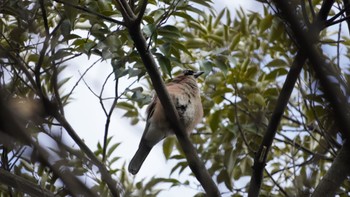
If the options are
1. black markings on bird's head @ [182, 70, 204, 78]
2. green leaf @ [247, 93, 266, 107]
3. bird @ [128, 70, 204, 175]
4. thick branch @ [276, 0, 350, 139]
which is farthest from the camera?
black markings on bird's head @ [182, 70, 204, 78]

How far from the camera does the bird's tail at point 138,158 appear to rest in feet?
15.4

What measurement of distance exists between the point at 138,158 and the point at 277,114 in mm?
2084

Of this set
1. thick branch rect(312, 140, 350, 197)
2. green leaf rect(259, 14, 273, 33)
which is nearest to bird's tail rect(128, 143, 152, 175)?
green leaf rect(259, 14, 273, 33)

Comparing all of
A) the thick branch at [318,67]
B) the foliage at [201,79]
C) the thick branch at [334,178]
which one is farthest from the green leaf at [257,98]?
the thick branch at [318,67]

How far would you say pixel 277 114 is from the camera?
117 inches

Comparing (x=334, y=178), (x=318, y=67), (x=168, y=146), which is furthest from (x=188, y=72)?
(x=318, y=67)

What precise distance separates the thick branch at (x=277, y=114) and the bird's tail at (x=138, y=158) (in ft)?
5.98

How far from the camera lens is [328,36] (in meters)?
5.00

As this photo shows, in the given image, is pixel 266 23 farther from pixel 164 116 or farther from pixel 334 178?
pixel 334 178

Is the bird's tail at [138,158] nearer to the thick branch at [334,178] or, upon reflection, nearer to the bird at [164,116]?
the bird at [164,116]

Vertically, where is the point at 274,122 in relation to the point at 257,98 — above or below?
below

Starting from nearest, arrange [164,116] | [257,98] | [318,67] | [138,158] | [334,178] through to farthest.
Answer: [318,67], [334,178], [257,98], [164,116], [138,158]

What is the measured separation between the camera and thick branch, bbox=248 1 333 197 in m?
2.89

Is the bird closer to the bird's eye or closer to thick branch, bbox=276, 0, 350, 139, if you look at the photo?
the bird's eye
